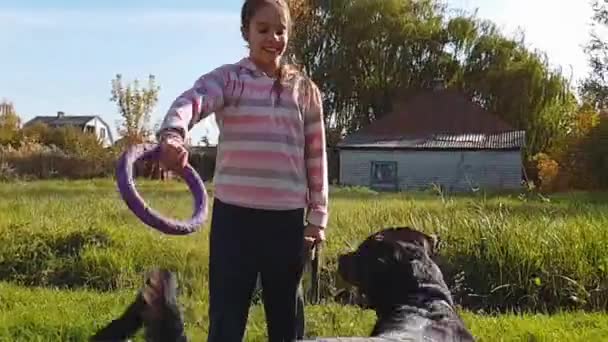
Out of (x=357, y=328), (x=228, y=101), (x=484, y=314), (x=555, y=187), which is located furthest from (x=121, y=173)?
(x=555, y=187)

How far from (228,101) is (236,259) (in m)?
0.67

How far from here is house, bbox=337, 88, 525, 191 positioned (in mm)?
43812

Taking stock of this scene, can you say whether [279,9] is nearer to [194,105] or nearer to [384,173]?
[194,105]

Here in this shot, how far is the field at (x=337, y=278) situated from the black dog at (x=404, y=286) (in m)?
1.29

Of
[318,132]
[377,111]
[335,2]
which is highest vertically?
[335,2]

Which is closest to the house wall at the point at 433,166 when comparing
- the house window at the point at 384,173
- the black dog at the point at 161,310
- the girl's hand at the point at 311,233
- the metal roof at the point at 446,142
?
the house window at the point at 384,173

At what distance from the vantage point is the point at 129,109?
1864 inches

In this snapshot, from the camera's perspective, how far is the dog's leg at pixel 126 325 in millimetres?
4016

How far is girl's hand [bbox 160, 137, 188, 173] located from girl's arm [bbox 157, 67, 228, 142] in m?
0.03

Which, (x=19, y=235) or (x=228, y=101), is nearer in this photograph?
(x=228, y=101)

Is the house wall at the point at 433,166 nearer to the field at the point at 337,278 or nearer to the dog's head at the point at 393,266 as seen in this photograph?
the field at the point at 337,278

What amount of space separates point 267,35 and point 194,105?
481 mm

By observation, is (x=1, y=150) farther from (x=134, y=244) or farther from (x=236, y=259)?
(x=236, y=259)

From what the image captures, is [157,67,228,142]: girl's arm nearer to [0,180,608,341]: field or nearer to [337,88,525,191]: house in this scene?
[0,180,608,341]: field
